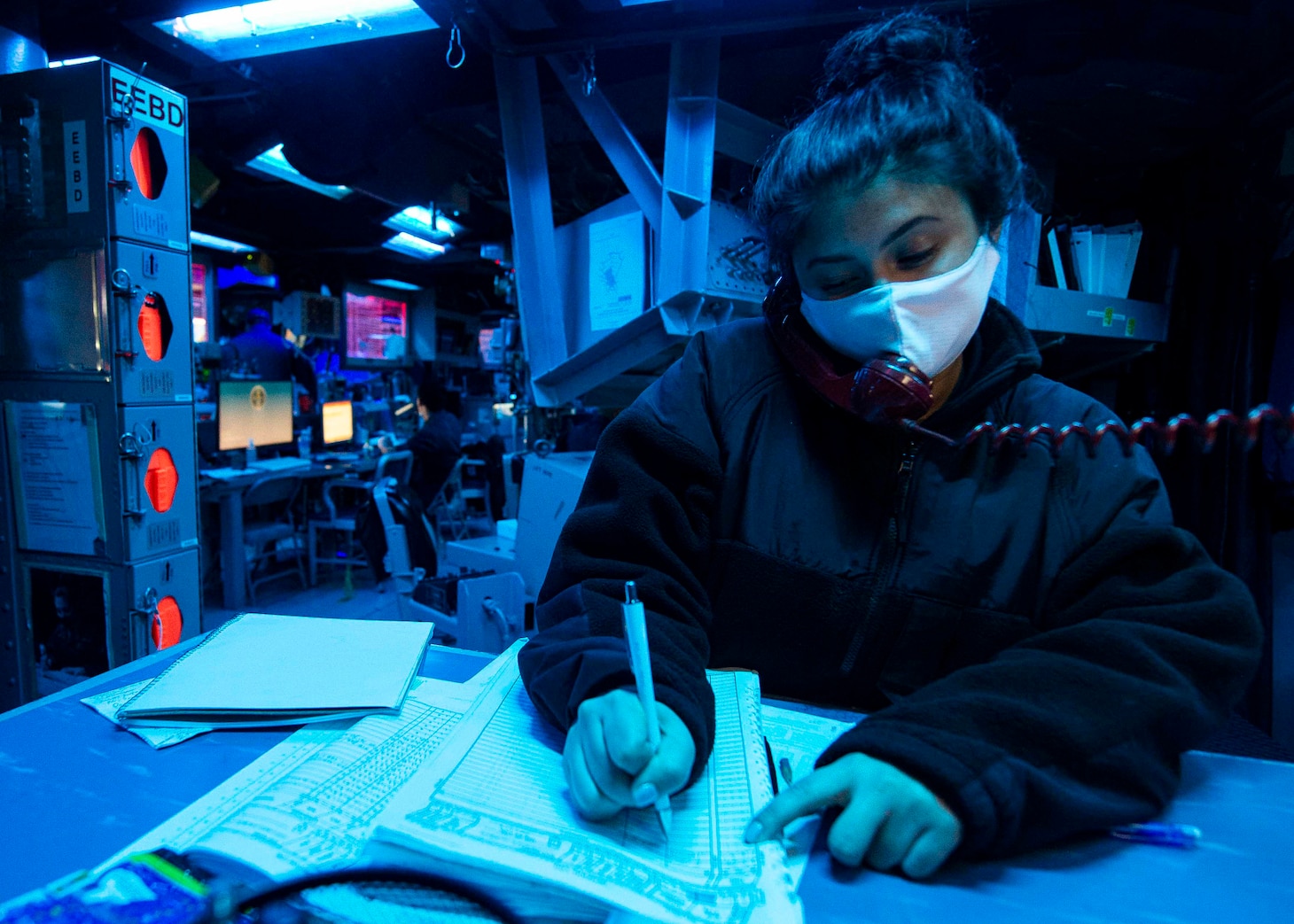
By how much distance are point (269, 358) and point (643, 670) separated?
6466 millimetres

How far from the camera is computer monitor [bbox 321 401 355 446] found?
547cm

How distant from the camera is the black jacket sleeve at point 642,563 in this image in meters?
0.65

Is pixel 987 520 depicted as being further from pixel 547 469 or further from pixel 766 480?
pixel 547 469

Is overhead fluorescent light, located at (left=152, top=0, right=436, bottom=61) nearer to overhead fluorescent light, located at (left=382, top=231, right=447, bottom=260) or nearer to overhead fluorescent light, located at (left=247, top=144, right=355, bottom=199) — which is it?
overhead fluorescent light, located at (left=247, top=144, right=355, bottom=199)

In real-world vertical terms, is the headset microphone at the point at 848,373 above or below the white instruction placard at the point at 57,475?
above

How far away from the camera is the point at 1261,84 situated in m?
1.98

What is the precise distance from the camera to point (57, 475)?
194 cm

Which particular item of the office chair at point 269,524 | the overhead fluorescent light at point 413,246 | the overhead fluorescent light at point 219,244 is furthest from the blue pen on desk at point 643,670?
the overhead fluorescent light at point 219,244

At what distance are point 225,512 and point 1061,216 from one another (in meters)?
4.55

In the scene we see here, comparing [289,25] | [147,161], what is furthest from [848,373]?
[289,25]

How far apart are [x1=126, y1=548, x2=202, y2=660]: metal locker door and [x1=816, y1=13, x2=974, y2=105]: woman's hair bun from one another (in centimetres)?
218

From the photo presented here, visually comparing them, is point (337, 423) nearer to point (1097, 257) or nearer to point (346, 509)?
point (346, 509)

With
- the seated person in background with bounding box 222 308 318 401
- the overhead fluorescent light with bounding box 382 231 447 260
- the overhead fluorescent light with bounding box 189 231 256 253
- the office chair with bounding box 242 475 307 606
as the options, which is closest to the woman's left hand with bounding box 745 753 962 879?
the office chair with bounding box 242 475 307 606

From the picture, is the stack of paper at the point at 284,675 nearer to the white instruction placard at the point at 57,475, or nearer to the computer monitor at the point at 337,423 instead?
the white instruction placard at the point at 57,475
